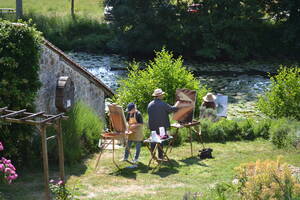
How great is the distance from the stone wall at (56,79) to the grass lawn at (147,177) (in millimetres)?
1693

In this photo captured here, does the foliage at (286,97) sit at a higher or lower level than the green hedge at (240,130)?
higher

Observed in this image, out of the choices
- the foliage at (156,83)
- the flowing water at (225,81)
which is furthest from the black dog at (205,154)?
the flowing water at (225,81)

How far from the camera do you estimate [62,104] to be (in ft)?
39.3

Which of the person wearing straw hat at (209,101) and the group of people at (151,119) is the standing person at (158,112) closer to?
the group of people at (151,119)

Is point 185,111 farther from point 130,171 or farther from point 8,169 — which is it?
point 8,169

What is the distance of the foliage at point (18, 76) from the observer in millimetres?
10320

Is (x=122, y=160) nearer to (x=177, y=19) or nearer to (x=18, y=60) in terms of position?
(x=18, y=60)

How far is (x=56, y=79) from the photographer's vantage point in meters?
12.4

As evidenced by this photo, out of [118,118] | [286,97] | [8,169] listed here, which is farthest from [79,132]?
[286,97]

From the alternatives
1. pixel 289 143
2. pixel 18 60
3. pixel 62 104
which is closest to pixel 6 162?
pixel 18 60

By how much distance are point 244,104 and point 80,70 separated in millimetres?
8446

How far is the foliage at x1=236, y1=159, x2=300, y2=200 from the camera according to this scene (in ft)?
22.4

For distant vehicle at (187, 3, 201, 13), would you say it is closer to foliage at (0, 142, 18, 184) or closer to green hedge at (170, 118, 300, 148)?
green hedge at (170, 118, 300, 148)

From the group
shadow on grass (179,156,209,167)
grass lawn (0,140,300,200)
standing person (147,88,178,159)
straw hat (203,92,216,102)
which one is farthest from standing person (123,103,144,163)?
straw hat (203,92,216,102)
